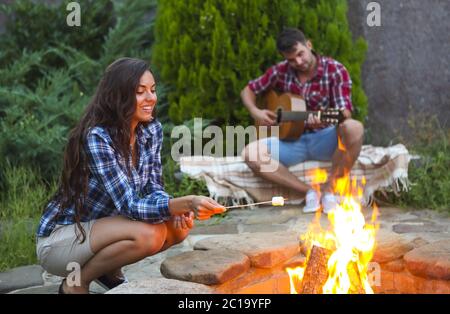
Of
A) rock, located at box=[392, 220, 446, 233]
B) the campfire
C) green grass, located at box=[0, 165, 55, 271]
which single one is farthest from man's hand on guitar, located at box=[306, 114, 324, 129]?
green grass, located at box=[0, 165, 55, 271]

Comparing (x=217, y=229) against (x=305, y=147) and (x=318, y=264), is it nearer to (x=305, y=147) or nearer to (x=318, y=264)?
(x=305, y=147)

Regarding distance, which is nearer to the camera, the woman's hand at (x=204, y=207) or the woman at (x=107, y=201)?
the woman's hand at (x=204, y=207)

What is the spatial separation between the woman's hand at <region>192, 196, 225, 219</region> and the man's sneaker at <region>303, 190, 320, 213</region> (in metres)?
2.25

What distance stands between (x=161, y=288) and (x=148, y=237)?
0.42m

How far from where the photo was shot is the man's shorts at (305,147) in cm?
538

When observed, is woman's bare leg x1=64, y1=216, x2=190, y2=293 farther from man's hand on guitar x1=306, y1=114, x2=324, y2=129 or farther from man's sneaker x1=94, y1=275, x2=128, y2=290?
man's hand on guitar x1=306, y1=114, x2=324, y2=129

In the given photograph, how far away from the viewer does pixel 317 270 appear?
9.92 ft

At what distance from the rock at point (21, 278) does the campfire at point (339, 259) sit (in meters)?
1.32

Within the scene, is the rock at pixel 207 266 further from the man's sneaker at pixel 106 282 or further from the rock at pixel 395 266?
the rock at pixel 395 266

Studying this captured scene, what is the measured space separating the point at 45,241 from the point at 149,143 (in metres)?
0.62

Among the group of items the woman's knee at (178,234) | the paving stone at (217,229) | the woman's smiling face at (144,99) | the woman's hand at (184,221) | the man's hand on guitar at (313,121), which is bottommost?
the paving stone at (217,229)

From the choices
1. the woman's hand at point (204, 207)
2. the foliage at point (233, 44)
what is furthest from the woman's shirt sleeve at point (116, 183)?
the foliage at point (233, 44)

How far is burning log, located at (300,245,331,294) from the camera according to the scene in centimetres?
302

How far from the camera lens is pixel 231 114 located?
6074 millimetres
